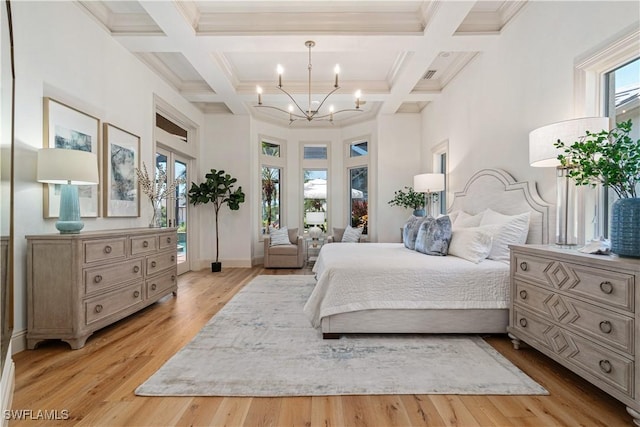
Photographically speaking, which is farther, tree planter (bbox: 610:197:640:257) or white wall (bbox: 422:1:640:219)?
white wall (bbox: 422:1:640:219)

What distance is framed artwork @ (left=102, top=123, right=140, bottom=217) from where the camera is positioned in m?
3.19

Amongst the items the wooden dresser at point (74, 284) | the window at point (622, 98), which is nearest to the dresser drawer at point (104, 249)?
the wooden dresser at point (74, 284)

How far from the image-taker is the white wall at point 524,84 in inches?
88.3

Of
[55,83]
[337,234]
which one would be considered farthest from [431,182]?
[55,83]

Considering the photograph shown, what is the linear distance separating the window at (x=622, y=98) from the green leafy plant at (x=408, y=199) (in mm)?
3115

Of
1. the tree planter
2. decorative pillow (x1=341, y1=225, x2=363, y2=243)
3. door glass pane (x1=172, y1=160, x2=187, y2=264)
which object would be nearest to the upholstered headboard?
the tree planter

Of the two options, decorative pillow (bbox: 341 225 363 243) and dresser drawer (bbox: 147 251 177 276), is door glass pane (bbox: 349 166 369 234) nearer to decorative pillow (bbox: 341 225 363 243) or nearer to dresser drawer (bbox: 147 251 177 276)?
decorative pillow (bbox: 341 225 363 243)

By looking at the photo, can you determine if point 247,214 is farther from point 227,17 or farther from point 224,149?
point 227,17

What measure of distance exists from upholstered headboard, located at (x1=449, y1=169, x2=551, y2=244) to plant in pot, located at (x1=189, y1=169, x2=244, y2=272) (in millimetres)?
3915

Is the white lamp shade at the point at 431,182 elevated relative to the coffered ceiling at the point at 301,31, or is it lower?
lower

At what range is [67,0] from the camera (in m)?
2.69

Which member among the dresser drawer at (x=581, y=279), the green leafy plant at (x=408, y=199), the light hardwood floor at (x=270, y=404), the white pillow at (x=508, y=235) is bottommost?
the light hardwood floor at (x=270, y=404)

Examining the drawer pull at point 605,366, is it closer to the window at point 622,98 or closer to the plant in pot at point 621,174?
the plant in pot at point 621,174

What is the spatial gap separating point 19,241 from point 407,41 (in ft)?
13.3
